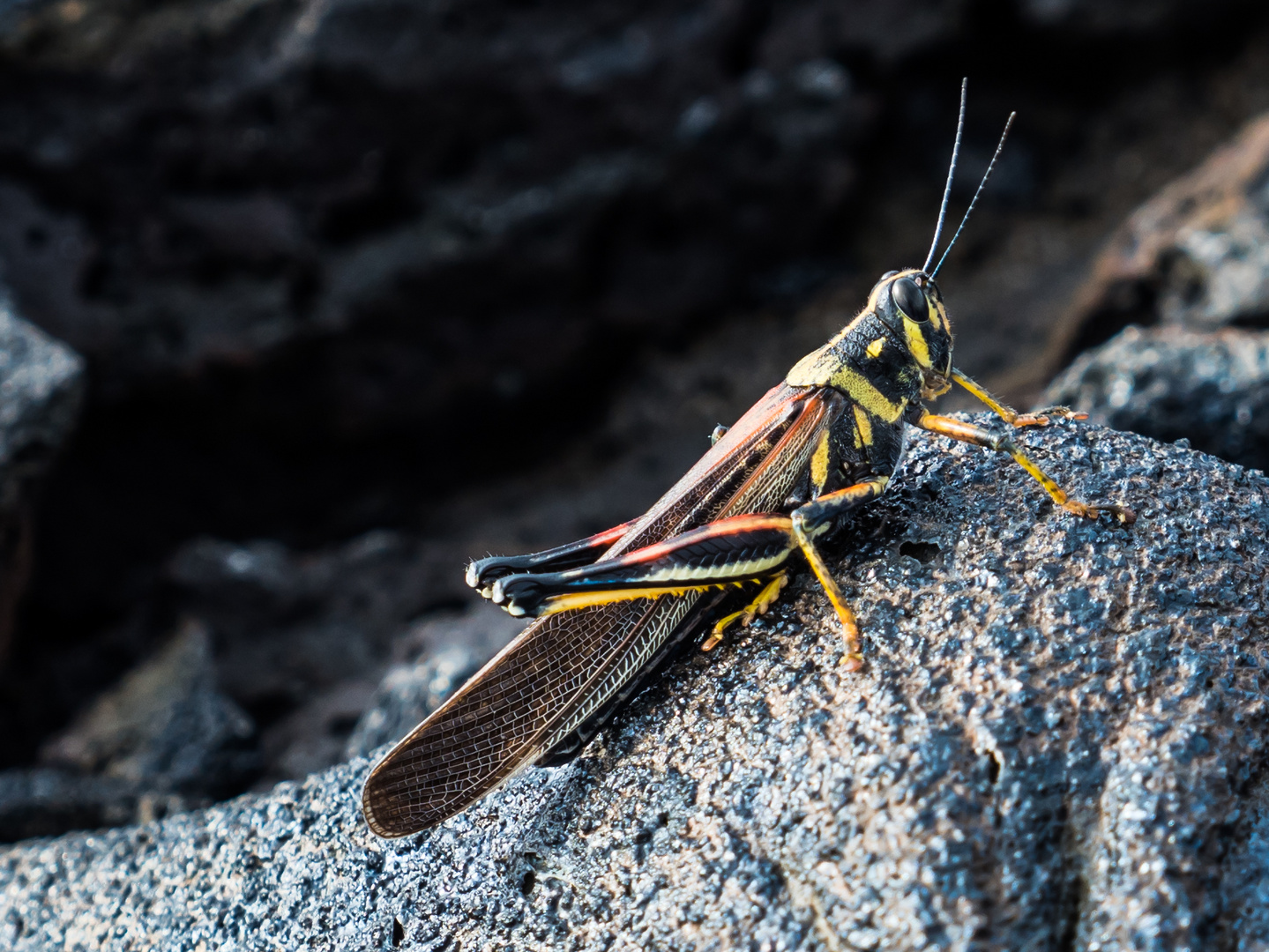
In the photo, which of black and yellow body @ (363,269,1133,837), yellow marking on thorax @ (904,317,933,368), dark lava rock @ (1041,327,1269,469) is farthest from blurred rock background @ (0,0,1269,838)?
yellow marking on thorax @ (904,317,933,368)

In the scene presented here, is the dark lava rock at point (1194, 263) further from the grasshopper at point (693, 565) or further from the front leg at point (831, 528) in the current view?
the front leg at point (831, 528)

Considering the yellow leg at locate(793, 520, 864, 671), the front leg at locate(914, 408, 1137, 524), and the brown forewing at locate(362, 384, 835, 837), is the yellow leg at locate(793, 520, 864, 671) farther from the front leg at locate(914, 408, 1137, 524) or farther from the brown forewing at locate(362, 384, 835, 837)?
the front leg at locate(914, 408, 1137, 524)

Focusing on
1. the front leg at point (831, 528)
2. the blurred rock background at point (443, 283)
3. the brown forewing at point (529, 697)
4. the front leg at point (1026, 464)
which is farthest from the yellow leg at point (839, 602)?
the blurred rock background at point (443, 283)

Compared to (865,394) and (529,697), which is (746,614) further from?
(865,394)

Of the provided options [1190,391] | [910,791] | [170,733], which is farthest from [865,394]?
[170,733]

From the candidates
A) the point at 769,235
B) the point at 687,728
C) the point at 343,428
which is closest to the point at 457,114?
the point at 343,428

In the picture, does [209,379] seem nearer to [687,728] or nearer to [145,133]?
[145,133]
